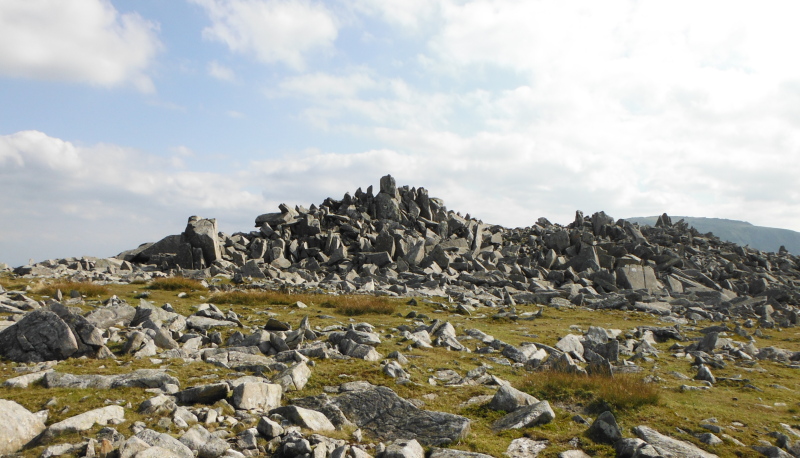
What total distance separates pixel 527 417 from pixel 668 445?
6.81 ft

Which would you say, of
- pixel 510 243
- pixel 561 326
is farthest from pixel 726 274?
pixel 561 326

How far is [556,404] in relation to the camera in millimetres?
9508

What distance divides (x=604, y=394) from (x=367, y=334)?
6448mm

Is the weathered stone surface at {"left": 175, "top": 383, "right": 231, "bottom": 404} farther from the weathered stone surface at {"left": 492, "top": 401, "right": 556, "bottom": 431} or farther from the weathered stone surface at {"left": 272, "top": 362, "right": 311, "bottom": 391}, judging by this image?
the weathered stone surface at {"left": 492, "top": 401, "right": 556, "bottom": 431}

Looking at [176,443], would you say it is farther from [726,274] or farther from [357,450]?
[726,274]

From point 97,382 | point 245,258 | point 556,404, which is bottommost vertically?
point 556,404

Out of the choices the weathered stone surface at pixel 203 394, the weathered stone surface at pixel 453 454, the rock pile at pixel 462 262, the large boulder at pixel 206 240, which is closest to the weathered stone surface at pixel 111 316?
the weathered stone surface at pixel 203 394

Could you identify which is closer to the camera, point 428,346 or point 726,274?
point 428,346

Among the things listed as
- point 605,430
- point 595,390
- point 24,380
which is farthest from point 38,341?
point 595,390

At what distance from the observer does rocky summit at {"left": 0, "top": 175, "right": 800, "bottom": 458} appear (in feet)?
23.4

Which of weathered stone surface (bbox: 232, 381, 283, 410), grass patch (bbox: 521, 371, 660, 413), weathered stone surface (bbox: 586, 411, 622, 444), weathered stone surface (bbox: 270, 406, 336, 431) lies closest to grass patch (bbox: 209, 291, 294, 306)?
weathered stone surface (bbox: 232, 381, 283, 410)

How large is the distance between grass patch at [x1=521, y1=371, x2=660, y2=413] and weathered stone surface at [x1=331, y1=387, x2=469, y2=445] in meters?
2.80

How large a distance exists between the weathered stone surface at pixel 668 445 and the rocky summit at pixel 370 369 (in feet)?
0.13

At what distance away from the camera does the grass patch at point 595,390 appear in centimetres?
918
